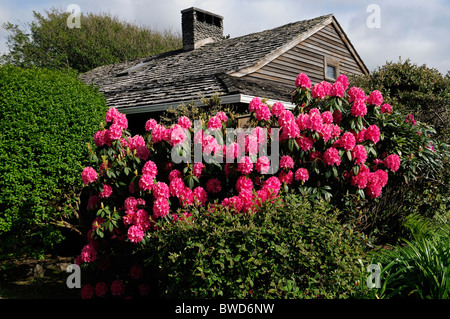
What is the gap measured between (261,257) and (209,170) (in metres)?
1.58

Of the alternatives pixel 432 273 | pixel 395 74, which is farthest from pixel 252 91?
pixel 432 273

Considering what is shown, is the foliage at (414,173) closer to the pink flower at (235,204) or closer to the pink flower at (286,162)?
the pink flower at (286,162)

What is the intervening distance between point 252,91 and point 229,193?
544cm

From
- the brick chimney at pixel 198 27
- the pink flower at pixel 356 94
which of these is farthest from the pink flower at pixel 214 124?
the brick chimney at pixel 198 27

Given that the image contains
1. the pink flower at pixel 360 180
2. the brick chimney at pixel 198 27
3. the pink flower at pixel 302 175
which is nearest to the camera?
the pink flower at pixel 302 175

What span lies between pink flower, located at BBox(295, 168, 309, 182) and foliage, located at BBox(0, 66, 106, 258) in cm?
384

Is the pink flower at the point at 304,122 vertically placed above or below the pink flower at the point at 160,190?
above

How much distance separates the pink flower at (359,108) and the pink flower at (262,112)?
3.94 feet

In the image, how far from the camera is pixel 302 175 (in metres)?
4.85

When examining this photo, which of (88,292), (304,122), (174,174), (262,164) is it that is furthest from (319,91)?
(88,292)

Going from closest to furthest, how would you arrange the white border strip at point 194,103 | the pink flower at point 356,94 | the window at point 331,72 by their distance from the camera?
the pink flower at point 356,94
the white border strip at point 194,103
the window at point 331,72

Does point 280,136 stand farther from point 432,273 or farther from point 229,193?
point 432,273

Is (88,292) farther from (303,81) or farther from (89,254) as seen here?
(303,81)

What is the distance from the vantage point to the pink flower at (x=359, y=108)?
208 inches
